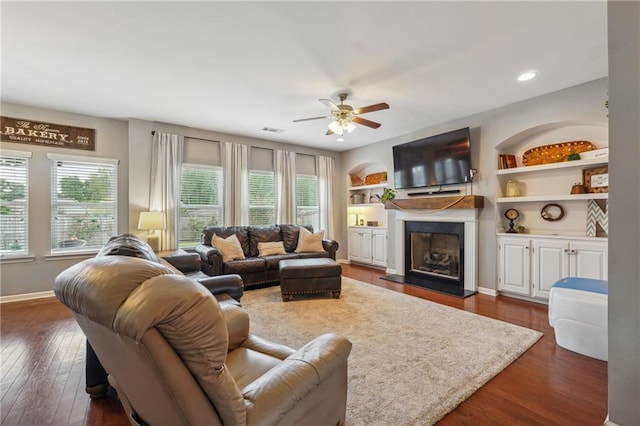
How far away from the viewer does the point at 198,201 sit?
5.18 m

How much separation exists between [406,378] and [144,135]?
501 cm

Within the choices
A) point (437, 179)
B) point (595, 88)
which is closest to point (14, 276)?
point (437, 179)

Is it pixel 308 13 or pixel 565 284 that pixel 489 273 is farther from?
pixel 308 13

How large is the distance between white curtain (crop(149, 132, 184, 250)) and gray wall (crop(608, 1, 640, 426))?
523 centimetres

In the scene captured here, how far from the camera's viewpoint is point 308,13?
214 centimetres

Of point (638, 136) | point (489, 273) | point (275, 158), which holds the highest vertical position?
point (275, 158)

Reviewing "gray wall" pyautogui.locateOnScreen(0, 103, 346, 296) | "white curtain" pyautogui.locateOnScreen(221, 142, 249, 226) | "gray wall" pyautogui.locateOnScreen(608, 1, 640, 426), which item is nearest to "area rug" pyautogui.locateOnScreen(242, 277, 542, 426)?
"gray wall" pyautogui.locateOnScreen(608, 1, 640, 426)

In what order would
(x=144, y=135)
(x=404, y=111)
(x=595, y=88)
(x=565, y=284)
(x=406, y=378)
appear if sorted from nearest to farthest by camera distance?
(x=406, y=378) → (x=565, y=284) → (x=595, y=88) → (x=404, y=111) → (x=144, y=135)

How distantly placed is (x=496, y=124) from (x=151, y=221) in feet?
17.5

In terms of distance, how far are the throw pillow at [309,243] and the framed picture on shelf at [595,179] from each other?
388 centimetres

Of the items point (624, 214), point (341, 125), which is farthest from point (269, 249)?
point (624, 214)

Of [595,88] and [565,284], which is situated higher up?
[595,88]

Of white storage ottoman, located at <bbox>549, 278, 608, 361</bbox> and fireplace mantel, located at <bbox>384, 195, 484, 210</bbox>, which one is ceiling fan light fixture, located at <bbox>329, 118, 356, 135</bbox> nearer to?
fireplace mantel, located at <bbox>384, 195, 484, 210</bbox>

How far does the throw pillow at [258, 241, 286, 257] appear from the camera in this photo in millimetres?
4955
